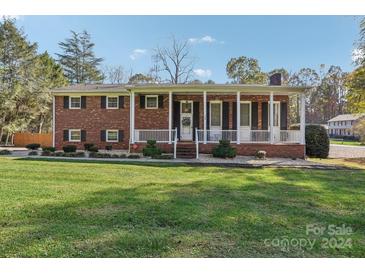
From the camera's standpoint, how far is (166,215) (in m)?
5.01

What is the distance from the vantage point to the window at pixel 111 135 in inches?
769

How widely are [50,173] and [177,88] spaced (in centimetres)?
891

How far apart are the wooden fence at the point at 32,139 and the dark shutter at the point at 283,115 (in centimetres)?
1906

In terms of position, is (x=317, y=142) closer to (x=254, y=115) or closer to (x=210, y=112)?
(x=254, y=115)

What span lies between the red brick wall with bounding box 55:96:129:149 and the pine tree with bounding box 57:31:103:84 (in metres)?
26.7

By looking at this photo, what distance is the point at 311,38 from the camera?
888 inches

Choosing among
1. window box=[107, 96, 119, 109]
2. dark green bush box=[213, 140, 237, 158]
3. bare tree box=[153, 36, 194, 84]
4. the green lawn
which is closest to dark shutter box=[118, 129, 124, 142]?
window box=[107, 96, 119, 109]

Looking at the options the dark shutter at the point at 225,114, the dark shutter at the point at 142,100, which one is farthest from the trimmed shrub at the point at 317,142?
the dark shutter at the point at 142,100

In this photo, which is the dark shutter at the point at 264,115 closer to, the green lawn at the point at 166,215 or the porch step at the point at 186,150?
the porch step at the point at 186,150

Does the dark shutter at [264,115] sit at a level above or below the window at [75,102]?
below

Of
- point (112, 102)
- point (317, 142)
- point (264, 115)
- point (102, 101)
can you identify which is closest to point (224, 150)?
point (264, 115)

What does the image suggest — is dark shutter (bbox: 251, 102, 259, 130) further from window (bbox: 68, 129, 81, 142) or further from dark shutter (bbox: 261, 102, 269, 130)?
window (bbox: 68, 129, 81, 142)

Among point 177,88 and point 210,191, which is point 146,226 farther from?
point 177,88

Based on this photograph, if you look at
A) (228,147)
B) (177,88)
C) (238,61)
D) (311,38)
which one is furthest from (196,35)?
(228,147)
